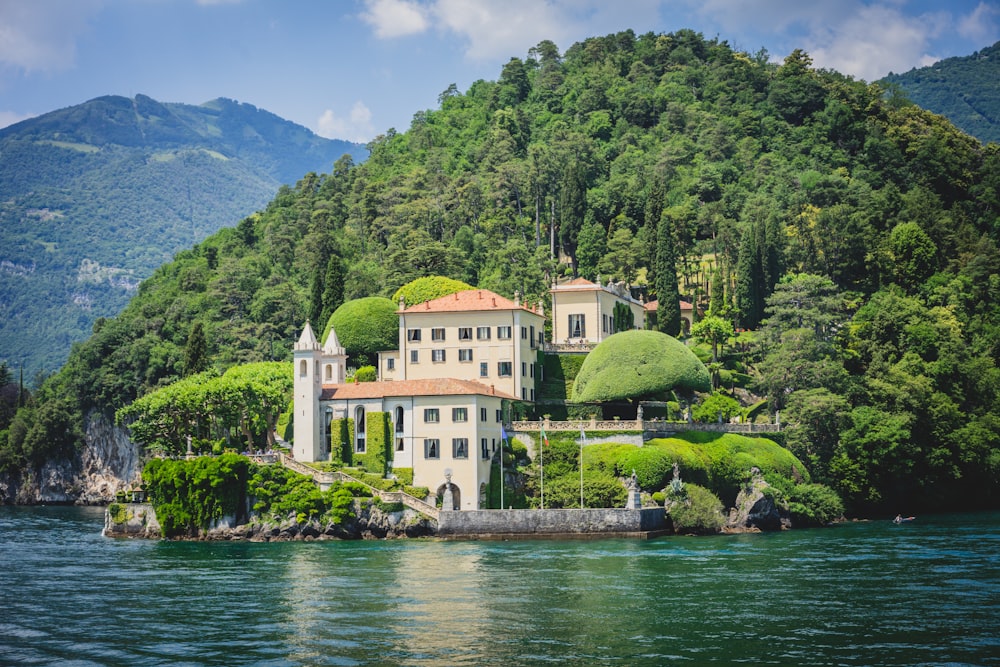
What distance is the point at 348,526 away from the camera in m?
78.0

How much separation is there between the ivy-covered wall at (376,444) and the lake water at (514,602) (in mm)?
8259

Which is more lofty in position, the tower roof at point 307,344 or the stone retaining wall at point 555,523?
the tower roof at point 307,344

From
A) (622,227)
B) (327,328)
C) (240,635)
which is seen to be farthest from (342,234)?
(240,635)

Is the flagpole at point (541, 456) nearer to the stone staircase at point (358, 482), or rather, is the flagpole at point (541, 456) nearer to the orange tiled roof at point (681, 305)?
the stone staircase at point (358, 482)

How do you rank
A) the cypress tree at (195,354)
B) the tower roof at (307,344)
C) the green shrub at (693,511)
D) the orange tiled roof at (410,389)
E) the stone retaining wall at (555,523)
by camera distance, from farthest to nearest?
1. the cypress tree at (195,354)
2. the tower roof at (307,344)
3. the orange tiled roof at (410,389)
4. the green shrub at (693,511)
5. the stone retaining wall at (555,523)

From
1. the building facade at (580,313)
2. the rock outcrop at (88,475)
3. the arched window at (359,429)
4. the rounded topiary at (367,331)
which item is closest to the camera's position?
the arched window at (359,429)

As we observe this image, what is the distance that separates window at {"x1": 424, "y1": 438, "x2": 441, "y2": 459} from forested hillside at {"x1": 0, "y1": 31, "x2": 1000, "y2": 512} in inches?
1067

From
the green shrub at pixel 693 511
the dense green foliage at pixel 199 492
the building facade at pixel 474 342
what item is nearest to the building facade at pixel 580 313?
the building facade at pixel 474 342

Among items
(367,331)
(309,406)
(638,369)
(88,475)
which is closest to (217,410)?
(309,406)

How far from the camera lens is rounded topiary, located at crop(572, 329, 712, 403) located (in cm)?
8631

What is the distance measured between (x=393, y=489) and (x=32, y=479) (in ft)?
271

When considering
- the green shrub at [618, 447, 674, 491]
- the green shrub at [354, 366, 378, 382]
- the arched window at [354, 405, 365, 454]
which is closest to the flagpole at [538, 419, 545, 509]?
the green shrub at [618, 447, 674, 491]

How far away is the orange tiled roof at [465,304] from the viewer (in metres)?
92.1

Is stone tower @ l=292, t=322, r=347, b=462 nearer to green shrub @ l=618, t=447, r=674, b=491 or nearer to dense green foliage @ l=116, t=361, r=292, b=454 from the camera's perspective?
dense green foliage @ l=116, t=361, r=292, b=454
